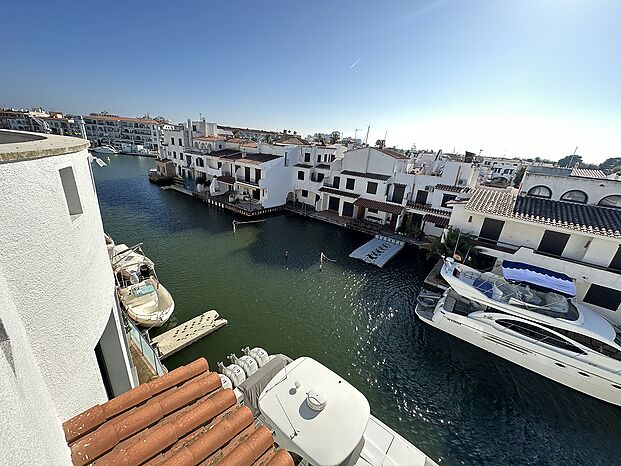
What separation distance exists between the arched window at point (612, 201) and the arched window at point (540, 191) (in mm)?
2692

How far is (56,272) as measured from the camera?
3.74 metres

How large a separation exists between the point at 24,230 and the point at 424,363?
15.2 metres

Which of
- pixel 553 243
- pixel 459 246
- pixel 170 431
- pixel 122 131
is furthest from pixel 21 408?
pixel 122 131

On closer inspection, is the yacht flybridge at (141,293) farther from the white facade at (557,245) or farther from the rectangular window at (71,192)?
the white facade at (557,245)

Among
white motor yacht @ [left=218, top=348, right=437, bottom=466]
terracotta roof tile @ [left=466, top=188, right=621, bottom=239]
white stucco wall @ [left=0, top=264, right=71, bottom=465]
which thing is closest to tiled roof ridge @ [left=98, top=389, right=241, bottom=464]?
white stucco wall @ [left=0, top=264, right=71, bottom=465]

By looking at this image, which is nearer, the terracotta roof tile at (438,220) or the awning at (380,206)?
the terracotta roof tile at (438,220)

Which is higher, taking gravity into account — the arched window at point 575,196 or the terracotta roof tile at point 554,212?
the arched window at point 575,196

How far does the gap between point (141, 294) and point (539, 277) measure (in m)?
21.3

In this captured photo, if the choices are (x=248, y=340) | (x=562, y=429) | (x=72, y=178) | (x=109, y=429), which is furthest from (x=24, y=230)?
(x=562, y=429)

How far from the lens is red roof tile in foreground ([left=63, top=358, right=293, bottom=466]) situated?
3.95m

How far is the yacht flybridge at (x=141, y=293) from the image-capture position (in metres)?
13.5

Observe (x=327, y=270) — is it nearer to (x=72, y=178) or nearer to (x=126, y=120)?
(x=72, y=178)

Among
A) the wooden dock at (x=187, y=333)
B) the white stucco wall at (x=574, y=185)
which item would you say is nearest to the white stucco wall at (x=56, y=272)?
the wooden dock at (x=187, y=333)

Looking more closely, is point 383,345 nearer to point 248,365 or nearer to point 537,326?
point 248,365
